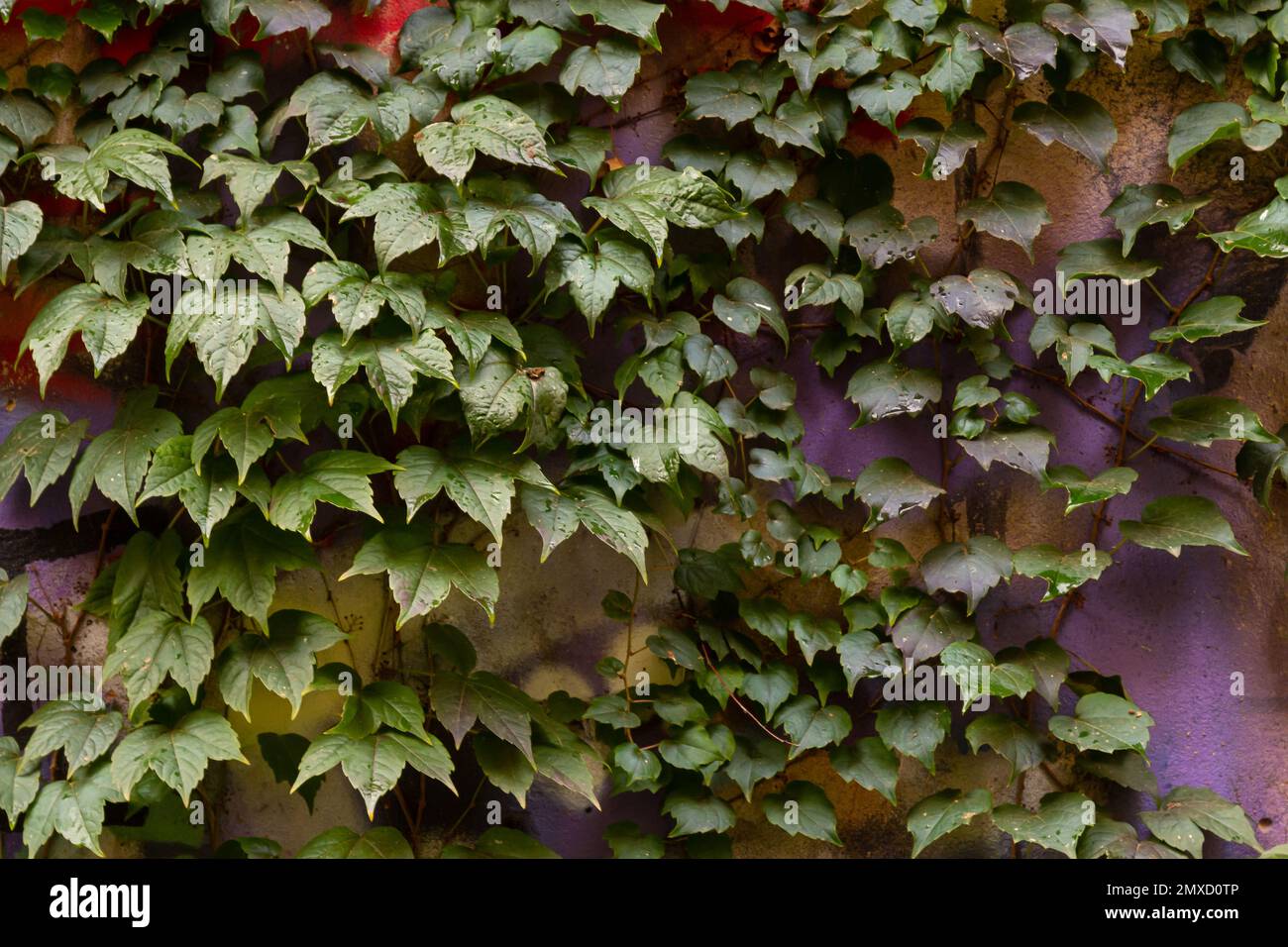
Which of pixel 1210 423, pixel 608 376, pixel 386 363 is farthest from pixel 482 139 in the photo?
pixel 1210 423

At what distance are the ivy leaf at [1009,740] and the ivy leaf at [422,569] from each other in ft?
3.29

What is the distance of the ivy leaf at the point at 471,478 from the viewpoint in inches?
76.9

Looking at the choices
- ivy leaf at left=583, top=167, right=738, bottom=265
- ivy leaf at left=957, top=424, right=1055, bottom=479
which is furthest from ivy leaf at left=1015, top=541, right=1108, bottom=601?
ivy leaf at left=583, top=167, right=738, bottom=265

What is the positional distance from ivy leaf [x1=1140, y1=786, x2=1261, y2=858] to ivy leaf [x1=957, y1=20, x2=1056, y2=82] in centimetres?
146

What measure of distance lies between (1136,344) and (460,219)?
55.3 inches

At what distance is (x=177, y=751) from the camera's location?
198cm

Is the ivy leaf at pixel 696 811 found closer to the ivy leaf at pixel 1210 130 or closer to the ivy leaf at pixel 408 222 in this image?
the ivy leaf at pixel 408 222

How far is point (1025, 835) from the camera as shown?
2.16 metres

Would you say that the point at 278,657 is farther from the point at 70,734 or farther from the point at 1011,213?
the point at 1011,213

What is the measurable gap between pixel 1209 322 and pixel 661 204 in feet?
3.59

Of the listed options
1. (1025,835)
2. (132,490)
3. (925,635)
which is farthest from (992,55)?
(132,490)
